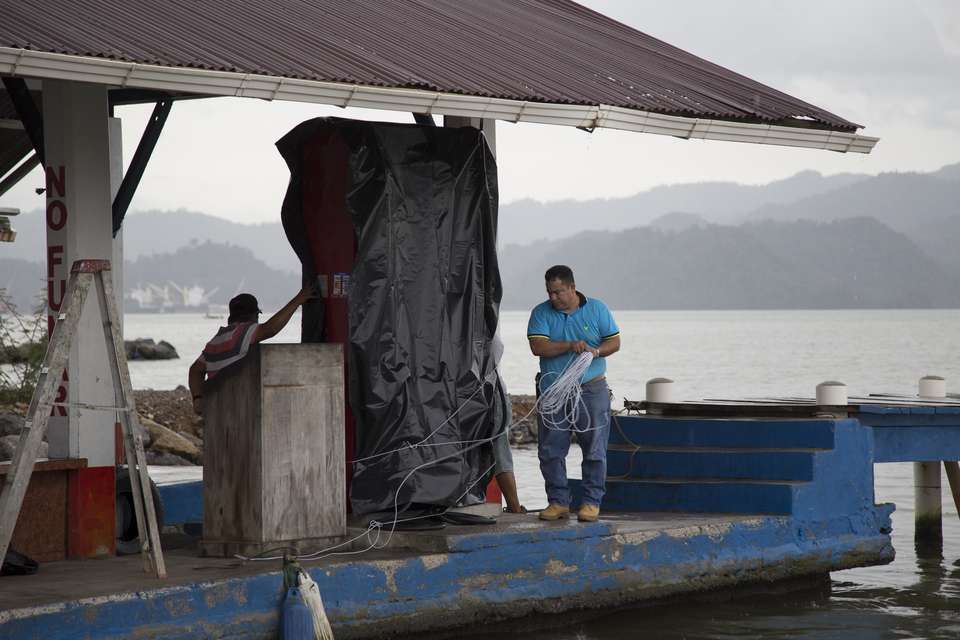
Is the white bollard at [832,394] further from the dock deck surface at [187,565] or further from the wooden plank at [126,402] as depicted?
the wooden plank at [126,402]

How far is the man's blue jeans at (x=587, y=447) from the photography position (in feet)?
32.4

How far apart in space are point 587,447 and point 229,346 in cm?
255

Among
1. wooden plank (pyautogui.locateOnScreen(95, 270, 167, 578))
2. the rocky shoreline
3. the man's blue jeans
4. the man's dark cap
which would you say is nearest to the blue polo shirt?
the man's blue jeans

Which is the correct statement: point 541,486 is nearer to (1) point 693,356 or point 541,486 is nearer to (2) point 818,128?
(2) point 818,128

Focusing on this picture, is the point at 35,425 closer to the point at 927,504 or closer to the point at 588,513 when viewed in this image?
the point at 588,513

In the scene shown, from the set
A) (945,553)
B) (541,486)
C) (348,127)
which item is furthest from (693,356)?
(348,127)

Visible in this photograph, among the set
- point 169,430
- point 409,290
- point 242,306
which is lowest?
point 169,430

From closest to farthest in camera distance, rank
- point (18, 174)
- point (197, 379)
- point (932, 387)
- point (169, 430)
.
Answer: point (197, 379) → point (932, 387) → point (18, 174) → point (169, 430)

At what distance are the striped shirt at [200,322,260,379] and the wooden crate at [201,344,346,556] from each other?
0.19 metres

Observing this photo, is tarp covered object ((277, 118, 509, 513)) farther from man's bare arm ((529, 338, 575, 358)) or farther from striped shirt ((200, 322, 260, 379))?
striped shirt ((200, 322, 260, 379))

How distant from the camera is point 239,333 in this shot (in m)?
Result: 9.07

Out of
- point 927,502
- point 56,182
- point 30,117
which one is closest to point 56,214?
point 56,182

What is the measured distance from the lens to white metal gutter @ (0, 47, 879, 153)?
7508 mm

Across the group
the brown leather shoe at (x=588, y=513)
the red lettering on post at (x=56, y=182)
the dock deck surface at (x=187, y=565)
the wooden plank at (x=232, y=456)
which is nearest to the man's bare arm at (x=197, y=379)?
the wooden plank at (x=232, y=456)
